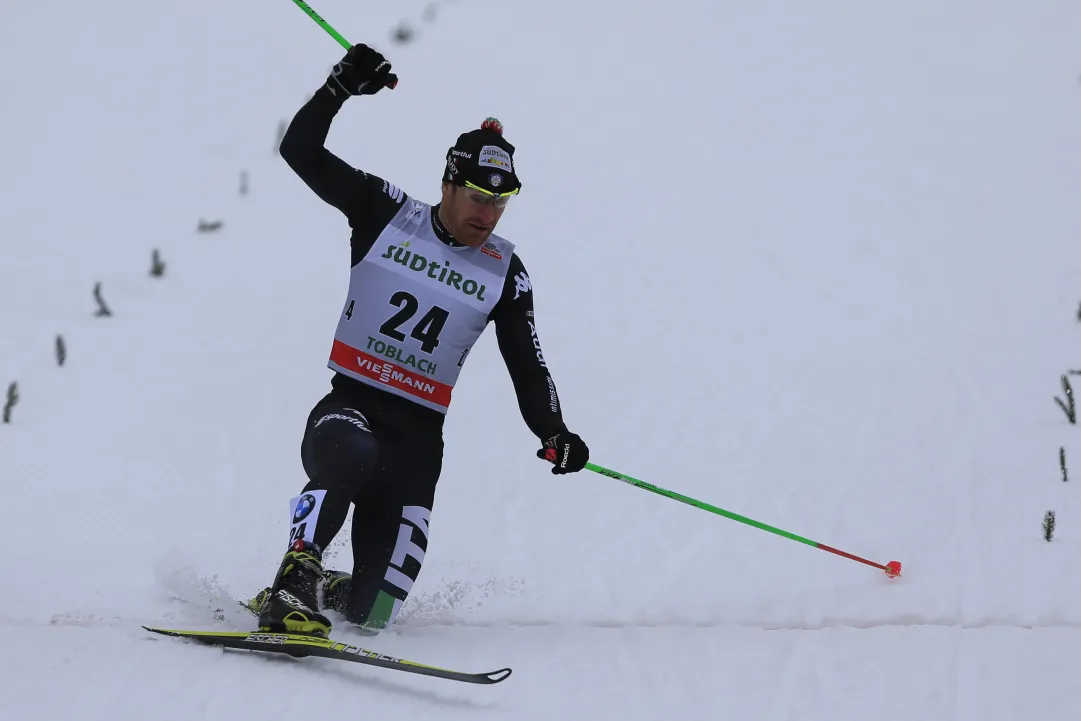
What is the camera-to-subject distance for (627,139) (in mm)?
13773

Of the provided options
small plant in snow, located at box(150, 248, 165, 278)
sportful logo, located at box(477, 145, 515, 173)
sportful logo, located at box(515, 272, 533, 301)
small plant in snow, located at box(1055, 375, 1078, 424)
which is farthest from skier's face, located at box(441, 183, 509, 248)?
small plant in snow, located at box(150, 248, 165, 278)

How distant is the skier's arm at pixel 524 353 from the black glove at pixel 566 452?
0.08 m

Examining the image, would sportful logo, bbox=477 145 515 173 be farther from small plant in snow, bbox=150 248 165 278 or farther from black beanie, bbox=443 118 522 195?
small plant in snow, bbox=150 248 165 278

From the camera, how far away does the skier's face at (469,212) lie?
504 cm

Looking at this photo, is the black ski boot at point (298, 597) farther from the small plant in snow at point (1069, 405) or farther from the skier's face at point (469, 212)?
the small plant in snow at point (1069, 405)

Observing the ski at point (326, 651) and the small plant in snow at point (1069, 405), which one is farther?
the small plant in snow at point (1069, 405)

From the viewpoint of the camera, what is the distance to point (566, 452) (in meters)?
5.00

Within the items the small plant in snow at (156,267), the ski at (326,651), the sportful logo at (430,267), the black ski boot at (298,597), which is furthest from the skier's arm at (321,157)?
the small plant in snow at (156,267)

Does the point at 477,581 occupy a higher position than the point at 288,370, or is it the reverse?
the point at 288,370

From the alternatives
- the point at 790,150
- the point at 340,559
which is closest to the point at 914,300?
the point at 790,150

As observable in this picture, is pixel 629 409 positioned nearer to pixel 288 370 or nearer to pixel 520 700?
pixel 288 370

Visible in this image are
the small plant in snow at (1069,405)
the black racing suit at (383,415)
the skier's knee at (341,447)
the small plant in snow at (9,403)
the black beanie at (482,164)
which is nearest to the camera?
the skier's knee at (341,447)

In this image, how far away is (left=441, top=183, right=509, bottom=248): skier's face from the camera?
504 cm

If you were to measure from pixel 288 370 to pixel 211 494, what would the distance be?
190 centimetres
